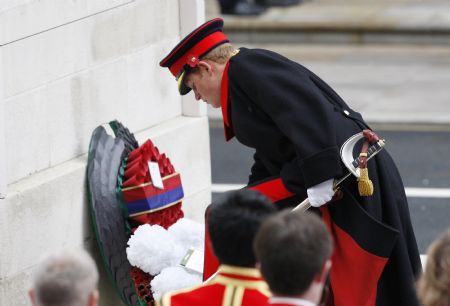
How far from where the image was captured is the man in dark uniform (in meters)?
5.14

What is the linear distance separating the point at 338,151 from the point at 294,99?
0.28 m

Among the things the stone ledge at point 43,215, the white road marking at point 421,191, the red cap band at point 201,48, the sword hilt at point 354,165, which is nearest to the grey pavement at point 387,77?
the white road marking at point 421,191

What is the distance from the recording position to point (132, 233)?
6113 millimetres

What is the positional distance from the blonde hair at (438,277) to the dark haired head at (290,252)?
11.1 inches

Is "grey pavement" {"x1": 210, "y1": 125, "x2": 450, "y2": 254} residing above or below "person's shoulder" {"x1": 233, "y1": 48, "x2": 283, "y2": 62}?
below

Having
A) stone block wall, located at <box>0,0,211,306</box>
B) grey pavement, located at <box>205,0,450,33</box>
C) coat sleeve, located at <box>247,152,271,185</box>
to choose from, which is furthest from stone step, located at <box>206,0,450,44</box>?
coat sleeve, located at <box>247,152,271,185</box>

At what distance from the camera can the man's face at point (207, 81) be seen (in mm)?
5469

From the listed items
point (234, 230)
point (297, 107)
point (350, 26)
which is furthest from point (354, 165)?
point (350, 26)

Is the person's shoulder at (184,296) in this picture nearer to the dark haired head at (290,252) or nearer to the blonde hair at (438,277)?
the dark haired head at (290,252)

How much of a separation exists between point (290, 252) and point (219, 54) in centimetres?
222

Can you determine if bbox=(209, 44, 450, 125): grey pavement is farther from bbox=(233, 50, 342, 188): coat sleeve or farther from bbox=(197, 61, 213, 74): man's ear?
bbox=(233, 50, 342, 188): coat sleeve

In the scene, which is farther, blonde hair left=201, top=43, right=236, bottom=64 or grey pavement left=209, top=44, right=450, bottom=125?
grey pavement left=209, top=44, right=450, bottom=125

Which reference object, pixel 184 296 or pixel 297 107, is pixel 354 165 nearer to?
pixel 297 107

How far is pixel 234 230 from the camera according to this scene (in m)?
3.79
